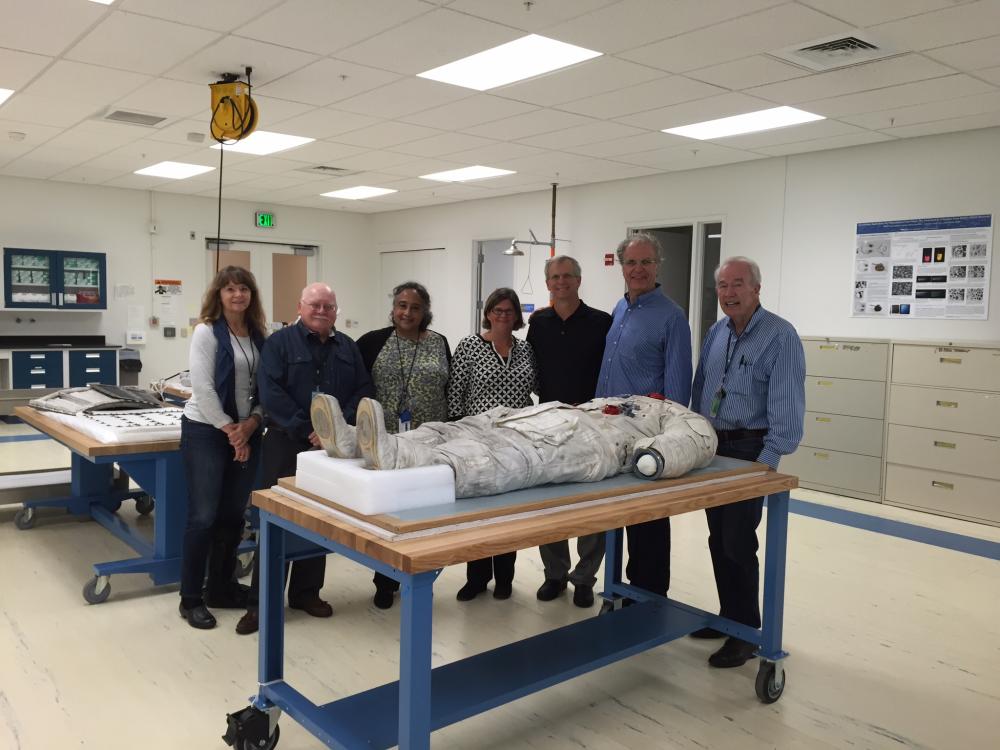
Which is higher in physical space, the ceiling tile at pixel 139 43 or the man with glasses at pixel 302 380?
the ceiling tile at pixel 139 43

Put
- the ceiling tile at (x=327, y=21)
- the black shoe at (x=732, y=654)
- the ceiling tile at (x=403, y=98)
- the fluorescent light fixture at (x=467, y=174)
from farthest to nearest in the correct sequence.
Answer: the fluorescent light fixture at (x=467, y=174), the ceiling tile at (x=403, y=98), the ceiling tile at (x=327, y=21), the black shoe at (x=732, y=654)

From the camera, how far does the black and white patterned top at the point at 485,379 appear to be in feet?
10.7

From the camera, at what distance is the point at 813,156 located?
627cm

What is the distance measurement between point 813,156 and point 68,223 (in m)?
7.71

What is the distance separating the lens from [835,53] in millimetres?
3953

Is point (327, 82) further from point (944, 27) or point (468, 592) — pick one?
point (944, 27)

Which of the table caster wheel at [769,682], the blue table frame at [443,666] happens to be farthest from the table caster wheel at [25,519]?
the table caster wheel at [769,682]

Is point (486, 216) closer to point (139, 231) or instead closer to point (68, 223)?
point (139, 231)

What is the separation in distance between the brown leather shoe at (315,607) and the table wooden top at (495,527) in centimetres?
123

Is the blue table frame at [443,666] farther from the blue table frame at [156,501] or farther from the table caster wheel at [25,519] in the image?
the table caster wheel at [25,519]

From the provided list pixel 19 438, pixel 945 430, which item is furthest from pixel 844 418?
pixel 19 438

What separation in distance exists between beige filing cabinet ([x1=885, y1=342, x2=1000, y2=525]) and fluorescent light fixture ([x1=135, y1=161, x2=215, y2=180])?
6348 millimetres

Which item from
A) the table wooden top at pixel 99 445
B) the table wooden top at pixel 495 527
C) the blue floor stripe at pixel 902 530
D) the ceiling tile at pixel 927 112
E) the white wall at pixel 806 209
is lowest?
the blue floor stripe at pixel 902 530

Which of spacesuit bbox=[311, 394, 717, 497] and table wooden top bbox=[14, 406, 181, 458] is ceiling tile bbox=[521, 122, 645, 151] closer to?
spacesuit bbox=[311, 394, 717, 497]
